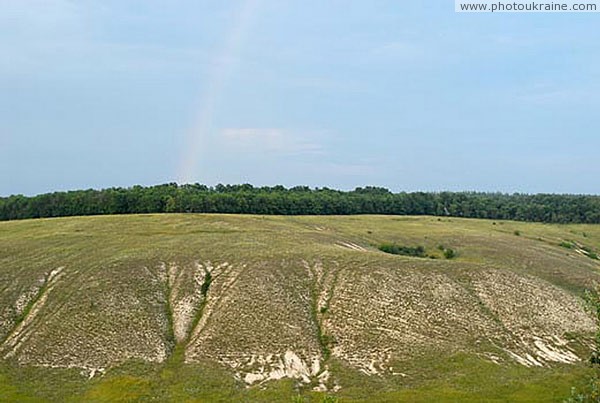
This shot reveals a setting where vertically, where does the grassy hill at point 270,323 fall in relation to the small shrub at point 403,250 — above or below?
below

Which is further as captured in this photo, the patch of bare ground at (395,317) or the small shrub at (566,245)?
the small shrub at (566,245)

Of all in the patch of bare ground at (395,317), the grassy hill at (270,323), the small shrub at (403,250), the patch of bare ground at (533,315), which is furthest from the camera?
the small shrub at (403,250)

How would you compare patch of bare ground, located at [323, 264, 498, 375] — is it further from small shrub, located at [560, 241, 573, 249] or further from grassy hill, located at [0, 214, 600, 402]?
small shrub, located at [560, 241, 573, 249]

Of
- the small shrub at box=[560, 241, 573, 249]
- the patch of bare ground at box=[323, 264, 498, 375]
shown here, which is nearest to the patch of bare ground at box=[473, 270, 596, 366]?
the patch of bare ground at box=[323, 264, 498, 375]

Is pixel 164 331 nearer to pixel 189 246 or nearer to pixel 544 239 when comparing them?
pixel 189 246

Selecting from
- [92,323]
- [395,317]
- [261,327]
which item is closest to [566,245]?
[395,317]

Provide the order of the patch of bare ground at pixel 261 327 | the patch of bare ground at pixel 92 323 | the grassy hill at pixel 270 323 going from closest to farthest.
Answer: the grassy hill at pixel 270 323
the patch of bare ground at pixel 261 327
the patch of bare ground at pixel 92 323

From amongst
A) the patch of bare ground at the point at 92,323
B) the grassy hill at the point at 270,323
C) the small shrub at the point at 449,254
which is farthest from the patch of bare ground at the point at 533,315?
the patch of bare ground at the point at 92,323

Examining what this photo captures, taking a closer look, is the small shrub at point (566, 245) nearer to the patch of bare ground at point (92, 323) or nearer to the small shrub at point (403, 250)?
the small shrub at point (403, 250)

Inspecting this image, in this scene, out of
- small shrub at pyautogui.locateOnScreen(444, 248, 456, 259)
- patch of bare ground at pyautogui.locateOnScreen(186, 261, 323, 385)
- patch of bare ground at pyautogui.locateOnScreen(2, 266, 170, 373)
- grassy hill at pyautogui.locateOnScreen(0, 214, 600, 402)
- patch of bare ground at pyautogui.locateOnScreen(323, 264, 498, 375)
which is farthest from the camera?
small shrub at pyautogui.locateOnScreen(444, 248, 456, 259)

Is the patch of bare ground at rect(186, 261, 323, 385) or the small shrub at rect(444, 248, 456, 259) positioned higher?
the small shrub at rect(444, 248, 456, 259)
